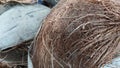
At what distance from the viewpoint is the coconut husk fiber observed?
149cm

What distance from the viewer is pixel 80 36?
1531 millimetres

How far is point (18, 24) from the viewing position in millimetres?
1999

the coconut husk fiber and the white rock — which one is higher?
the coconut husk fiber

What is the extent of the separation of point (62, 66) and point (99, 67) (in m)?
0.19

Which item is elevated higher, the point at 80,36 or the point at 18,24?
the point at 80,36

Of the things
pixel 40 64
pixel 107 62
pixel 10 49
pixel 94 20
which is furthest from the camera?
pixel 10 49

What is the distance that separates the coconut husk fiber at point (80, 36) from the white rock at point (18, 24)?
313 millimetres

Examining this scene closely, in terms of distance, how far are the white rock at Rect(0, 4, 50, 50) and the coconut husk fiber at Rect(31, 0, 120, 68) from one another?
31 centimetres

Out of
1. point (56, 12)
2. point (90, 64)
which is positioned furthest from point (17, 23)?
point (90, 64)

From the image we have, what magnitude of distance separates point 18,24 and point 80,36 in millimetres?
580

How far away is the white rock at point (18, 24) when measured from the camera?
1.98 metres

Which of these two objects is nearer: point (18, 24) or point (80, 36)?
point (80, 36)

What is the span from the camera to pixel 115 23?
1.52 metres

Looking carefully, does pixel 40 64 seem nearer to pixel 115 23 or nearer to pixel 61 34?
pixel 61 34
